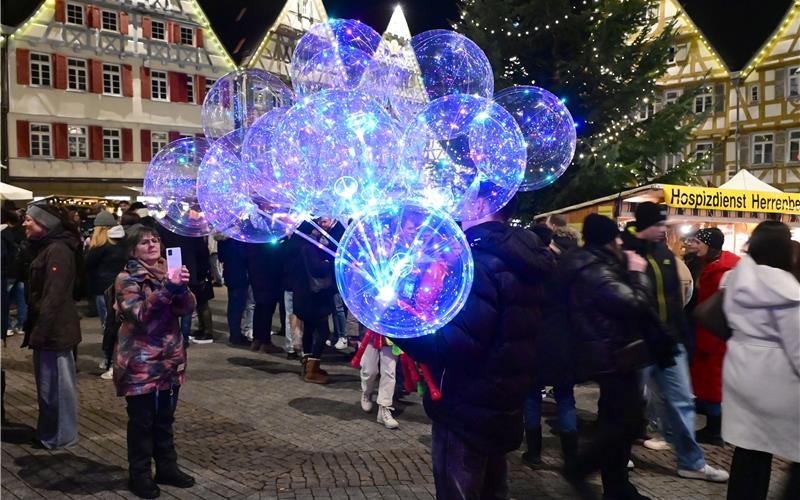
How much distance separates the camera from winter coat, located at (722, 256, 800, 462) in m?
3.47

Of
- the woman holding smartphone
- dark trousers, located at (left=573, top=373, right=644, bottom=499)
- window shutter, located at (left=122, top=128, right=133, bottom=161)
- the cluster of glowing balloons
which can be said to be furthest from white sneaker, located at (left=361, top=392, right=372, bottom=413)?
window shutter, located at (left=122, top=128, right=133, bottom=161)

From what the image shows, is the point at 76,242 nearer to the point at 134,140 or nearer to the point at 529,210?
the point at 529,210

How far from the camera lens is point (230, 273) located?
9.88 meters

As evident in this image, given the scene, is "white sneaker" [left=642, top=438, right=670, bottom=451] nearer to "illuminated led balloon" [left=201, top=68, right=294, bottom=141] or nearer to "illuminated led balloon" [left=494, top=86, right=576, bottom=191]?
"illuminated led balloon" [left=494, top=86, right=576, bottom=191]

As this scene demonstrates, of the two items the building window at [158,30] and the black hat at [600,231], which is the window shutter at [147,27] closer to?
the building window at [158,30]

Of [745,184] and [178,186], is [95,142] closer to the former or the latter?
[745,184]

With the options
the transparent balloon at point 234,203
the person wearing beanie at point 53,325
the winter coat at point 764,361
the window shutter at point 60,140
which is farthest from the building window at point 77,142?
the winter coat at point 764,361

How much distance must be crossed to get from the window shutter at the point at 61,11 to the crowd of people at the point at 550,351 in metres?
26.1

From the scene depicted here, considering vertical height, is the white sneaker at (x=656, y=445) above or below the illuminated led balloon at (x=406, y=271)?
below

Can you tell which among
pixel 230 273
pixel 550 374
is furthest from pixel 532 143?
pixel 230 273

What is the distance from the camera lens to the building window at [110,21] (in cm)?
2922

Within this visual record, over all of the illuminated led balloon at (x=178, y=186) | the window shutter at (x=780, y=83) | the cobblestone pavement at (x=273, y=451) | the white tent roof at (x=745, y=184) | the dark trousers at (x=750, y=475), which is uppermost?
the window shutter at (x=780, y=83)

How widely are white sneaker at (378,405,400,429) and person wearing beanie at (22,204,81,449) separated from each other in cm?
253

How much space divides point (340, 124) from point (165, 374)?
2.00m
